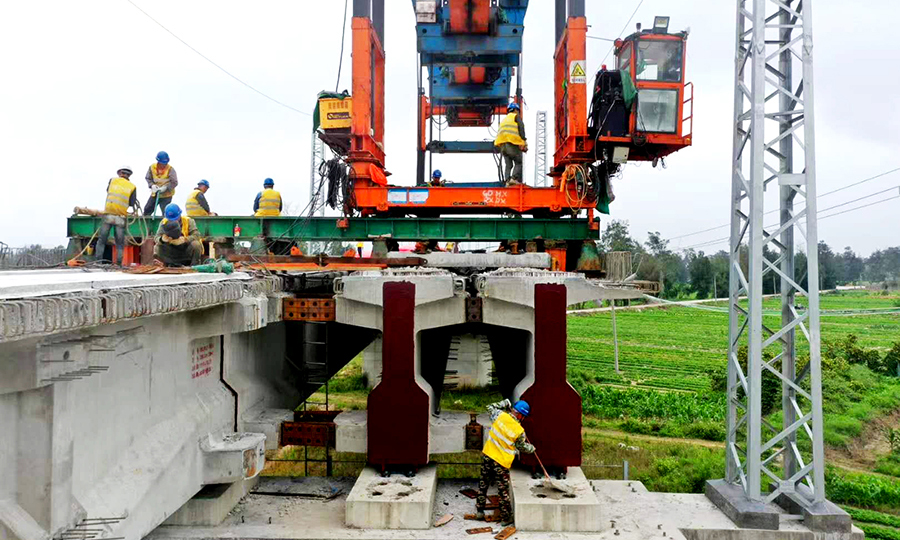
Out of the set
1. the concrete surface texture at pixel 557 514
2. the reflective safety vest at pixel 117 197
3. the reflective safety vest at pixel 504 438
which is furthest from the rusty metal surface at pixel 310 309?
the reflective safety vest at pixel 117 197

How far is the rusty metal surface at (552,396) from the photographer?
25.5ft

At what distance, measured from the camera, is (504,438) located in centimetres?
718

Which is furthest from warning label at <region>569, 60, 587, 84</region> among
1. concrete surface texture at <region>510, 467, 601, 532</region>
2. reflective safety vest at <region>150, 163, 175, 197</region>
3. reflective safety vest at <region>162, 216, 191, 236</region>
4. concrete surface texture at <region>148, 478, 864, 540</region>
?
concrete surface texture at <region>510, 467, 601, 532</region>

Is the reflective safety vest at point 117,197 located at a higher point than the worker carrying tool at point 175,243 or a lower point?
higher

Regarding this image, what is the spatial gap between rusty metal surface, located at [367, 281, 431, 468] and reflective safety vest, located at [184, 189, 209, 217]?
32.3ft

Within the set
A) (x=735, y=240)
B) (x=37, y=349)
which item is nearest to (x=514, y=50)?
(x=735, y=240)

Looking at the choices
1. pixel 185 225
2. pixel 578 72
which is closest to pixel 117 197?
pixel 185 225

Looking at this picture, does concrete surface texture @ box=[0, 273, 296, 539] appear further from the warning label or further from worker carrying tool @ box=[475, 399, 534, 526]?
the warning label

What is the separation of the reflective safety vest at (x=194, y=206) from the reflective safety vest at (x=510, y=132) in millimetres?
7718

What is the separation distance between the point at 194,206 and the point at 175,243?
728cm

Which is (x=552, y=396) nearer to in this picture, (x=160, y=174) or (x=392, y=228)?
(x=392, y=228)

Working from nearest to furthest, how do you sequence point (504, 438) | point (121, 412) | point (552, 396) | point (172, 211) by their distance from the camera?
1. point (121, 412)
2. point (504, 438)
3. point (552, 396)
4. point (172, 211)

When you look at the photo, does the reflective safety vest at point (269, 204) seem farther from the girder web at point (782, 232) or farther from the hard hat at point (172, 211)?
the girder web at point (782, 232)

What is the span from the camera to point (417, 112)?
21359 millimetres
